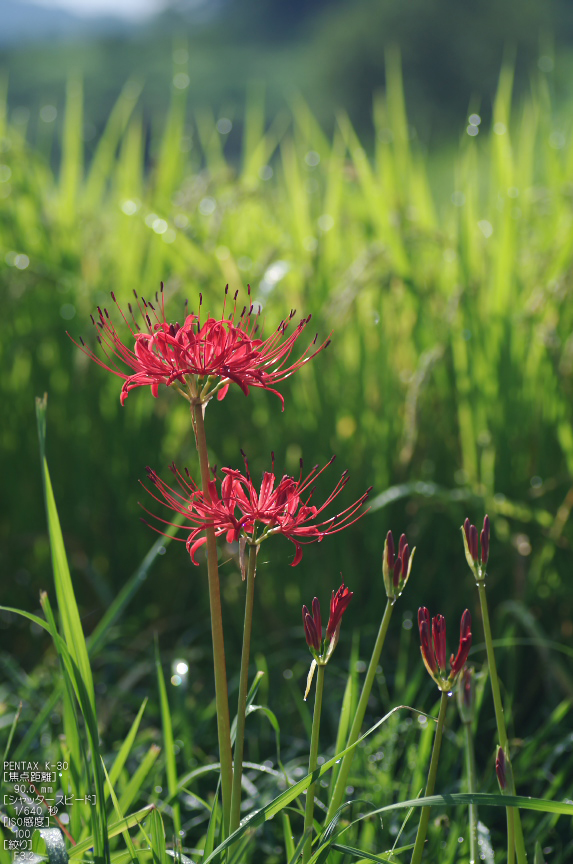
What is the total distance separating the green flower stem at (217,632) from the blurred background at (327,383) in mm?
707

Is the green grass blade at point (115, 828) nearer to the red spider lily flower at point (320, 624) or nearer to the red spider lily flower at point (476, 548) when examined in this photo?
the red spider lily flower at point (320, 624)

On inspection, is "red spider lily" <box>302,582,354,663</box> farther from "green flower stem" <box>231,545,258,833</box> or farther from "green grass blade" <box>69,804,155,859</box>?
"green grass blade" <box>69,804,155,859</box>

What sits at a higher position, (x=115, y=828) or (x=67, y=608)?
(x=67, y=608)

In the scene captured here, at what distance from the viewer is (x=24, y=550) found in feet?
7.21

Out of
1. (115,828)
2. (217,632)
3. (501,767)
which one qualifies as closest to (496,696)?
(501,767)

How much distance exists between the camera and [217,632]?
80 centimetres

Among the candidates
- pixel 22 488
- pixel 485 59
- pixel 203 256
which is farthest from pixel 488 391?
pixel 485 59

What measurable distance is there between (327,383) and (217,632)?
1.22 meters

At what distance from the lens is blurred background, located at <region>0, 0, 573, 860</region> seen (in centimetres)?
178

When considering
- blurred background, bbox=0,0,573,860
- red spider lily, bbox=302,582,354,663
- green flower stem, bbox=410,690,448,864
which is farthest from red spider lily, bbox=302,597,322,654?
blurred background, bbox=0,0,573,860

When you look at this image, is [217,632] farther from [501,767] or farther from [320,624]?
[501,767]

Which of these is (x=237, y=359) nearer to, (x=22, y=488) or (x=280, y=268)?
(x=280, y=268)

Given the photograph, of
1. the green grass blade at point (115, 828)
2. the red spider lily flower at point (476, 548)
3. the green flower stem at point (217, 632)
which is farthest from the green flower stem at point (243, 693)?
the red spider lily flower at point (476, 548)

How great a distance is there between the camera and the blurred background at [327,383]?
1.78 meters
